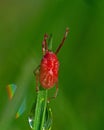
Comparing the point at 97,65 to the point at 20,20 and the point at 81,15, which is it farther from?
the point at 20,20

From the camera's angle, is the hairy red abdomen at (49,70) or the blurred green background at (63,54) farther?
the blurred green background at (63,54)

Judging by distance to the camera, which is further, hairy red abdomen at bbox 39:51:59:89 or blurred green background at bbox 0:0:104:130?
blurred green background at bbox 0:0:104:130

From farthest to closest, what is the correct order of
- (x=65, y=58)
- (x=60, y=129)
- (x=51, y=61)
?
(x=65, y=58) → (x=60, y=129) → (x=51, y=61)

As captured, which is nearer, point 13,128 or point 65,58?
point 13,128

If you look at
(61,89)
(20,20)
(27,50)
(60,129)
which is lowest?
(60,129)

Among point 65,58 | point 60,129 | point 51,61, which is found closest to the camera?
point 51,61

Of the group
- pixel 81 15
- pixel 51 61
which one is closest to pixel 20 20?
pixel 81 15

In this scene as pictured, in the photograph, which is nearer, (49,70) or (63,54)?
(49,70)

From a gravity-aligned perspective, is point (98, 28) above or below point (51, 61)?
above
